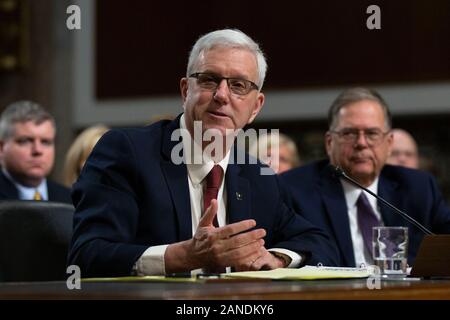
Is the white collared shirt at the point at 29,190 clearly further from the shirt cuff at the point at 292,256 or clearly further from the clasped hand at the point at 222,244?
the clasped hand at the point at 222,244

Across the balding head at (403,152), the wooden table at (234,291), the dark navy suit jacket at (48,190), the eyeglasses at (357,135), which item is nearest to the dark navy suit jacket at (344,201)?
the eyeglasses at (357,135)

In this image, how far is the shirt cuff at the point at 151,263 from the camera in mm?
2517

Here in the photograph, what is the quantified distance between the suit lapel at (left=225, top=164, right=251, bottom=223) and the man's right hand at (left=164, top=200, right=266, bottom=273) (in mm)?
427

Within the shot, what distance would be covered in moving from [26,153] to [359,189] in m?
2.21

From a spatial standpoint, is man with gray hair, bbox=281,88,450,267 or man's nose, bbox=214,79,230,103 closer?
man's nose, bbox=214,79,230,103

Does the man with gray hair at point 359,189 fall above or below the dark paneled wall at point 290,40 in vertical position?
below

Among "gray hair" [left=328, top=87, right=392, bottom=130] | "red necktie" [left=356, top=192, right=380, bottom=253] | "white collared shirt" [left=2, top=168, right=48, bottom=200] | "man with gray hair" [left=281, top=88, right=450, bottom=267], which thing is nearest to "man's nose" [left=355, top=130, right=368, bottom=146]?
"man with gray hair" [left=281, top=88, right=450, bottom=267]

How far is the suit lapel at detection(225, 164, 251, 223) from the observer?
2.97m

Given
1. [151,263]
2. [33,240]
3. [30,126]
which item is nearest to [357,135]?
[33,240]

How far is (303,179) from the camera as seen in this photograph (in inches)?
155

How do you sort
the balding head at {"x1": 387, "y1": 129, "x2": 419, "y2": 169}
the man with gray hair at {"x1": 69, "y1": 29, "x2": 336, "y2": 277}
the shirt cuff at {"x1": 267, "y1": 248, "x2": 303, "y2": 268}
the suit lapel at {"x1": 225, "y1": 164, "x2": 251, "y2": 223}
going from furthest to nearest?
the balding head at {"x1": 387, "y1": 129, "x2": 419, "y2": 169}
the suit lapel at {"x1": 225, "y1": 164, "x2": 251, "y2": 223}
the shirt cuff at {"x1": 267, "y1": 248, "x2": 303, "y2": 268}
the man with gray hair at {"x1": 69, "y1": 29, "x2": 336, "y2": 277}

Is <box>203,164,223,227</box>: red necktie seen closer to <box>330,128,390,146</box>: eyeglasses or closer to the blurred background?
<box>330,128,390,146</box>: eyeglasses

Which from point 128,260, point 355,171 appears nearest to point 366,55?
point 355,171

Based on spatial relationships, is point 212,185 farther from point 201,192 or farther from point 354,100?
point 354,100
